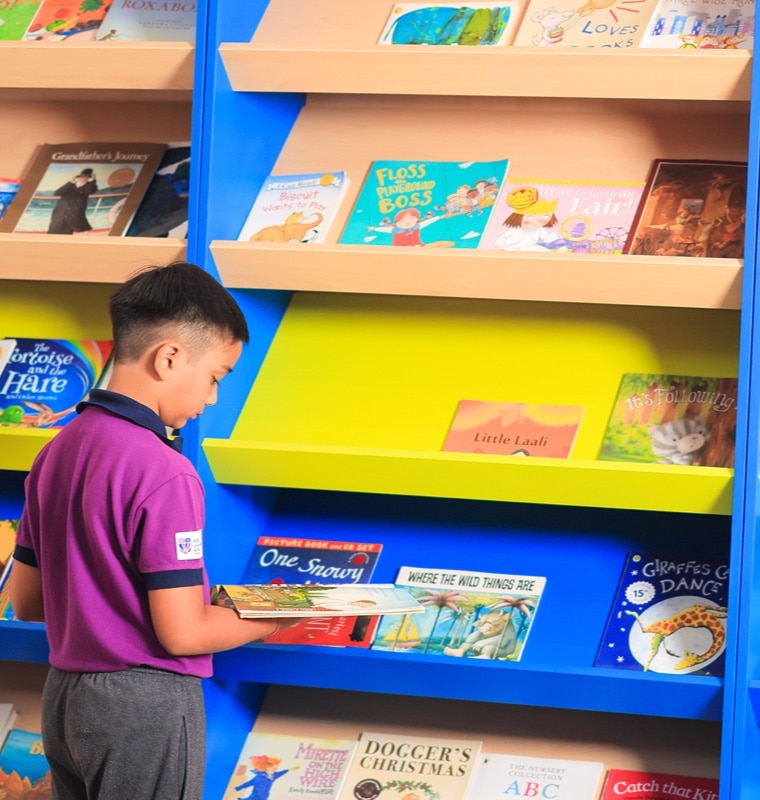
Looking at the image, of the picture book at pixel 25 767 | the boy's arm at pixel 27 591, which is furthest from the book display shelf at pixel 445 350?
the boy's arm at pixel 27 591

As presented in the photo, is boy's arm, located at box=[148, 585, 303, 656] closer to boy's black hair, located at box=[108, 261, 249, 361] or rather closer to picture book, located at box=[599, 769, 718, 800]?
boy's black hair, located at box=[108, 261, 249, 361]

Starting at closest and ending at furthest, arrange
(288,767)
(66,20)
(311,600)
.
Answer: (311,600), (288,767), (66,20)

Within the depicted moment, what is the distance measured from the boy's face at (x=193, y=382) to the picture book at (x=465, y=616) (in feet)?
2.30

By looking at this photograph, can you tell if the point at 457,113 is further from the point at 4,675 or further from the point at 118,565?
the point at 4,675

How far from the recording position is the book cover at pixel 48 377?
2512 mm

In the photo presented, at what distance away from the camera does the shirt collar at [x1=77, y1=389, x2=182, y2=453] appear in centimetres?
167

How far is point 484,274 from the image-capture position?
83.1 inches

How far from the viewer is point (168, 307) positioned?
1.71 metres

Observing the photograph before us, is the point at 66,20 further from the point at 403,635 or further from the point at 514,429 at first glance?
the point at 403,635

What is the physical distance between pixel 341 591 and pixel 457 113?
1144 mm

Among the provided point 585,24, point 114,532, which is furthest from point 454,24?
point 114,532

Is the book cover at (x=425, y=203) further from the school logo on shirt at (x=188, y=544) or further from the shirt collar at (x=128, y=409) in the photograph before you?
the school logo on shirt at (x=188, y=544)

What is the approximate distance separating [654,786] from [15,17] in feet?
7.16

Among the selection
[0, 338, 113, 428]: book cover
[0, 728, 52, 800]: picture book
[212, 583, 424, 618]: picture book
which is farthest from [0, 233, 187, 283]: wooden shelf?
[0, 728, 52, 800]: picture book
